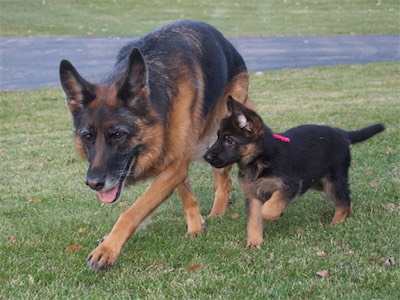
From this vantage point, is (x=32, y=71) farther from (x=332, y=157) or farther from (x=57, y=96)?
(x=332, y=157)

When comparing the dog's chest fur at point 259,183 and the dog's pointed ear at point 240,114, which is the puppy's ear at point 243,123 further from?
the dog's chest fur at point 259,183

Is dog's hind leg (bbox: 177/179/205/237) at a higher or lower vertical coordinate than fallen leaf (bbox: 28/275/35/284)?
lower

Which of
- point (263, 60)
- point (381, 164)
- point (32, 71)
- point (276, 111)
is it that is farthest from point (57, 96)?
point (381, 164)

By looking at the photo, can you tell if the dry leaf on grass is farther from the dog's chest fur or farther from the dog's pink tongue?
the dog's pink tongue

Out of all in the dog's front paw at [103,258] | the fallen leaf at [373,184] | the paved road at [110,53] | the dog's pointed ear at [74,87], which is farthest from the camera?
the paved road at [110,53]

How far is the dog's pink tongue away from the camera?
4832 mm

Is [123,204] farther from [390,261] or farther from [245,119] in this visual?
[390,261]

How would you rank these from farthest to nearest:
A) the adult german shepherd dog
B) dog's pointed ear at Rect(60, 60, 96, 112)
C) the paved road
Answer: the paved road
dog's pointed ear at Rect(60, 60, 96, 112)
the adult german shepherd dog

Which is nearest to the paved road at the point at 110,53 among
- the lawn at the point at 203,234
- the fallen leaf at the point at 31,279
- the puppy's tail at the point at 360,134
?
the lawn at the point at 203,234

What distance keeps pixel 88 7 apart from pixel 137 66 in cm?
3479

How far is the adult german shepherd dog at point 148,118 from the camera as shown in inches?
185

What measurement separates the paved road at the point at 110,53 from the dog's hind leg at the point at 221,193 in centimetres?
956

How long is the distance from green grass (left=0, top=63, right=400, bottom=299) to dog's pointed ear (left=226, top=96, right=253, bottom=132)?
3.02 feet

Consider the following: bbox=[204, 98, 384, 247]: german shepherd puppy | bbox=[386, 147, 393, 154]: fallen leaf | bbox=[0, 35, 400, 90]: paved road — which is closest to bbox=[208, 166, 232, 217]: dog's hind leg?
bbox=[204, 98, 384, 247]: german shepherd puppy
